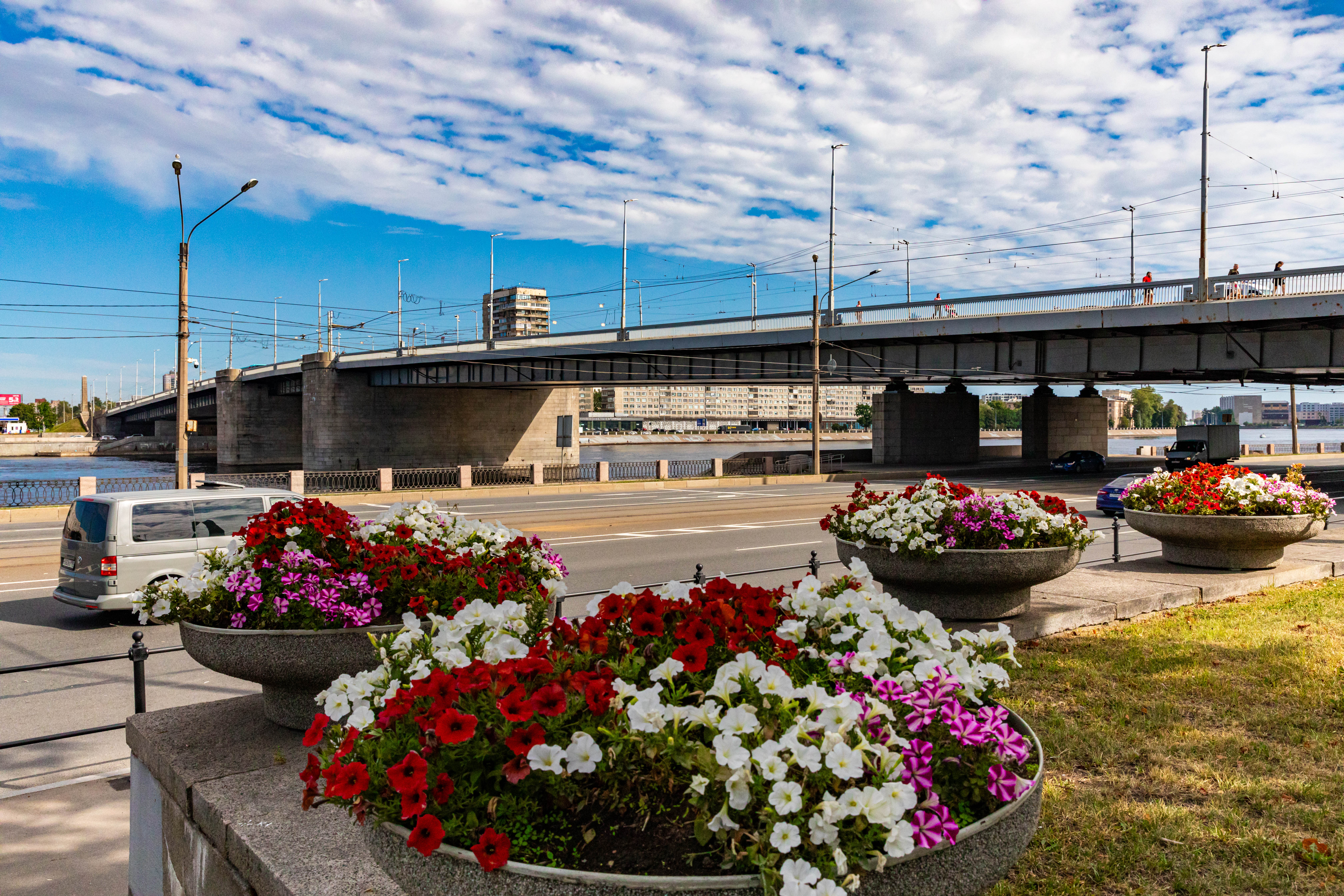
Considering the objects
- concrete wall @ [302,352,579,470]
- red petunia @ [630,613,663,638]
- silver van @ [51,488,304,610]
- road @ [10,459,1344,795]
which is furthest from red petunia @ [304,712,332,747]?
concrete wall @ [302,352,579,470]

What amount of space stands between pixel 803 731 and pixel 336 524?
3.68 metres

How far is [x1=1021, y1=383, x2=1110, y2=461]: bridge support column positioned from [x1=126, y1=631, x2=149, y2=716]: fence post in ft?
185

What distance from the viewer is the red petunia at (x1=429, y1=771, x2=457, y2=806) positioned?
93.4 inches

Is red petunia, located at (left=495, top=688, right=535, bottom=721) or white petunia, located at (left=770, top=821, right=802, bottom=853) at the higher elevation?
red petunia, located at (left=495, top=688, right=535, bottom=721)

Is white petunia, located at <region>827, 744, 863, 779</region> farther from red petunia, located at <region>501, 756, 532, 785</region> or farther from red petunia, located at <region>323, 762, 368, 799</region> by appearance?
red petunia, located at <region>323, 762, 368, 799</region>

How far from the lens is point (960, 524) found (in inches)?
280

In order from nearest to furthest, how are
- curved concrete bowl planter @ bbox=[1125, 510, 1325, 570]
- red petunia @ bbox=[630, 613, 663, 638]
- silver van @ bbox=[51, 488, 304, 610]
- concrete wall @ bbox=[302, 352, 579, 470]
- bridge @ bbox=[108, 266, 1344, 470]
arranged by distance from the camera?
red petunia @ bbox=[630, 613, 663, 638]
curved concrete bowl planter @ bbox=[1125, 510, 1325, 570]
silver van @ bbox=[51, 488, 304, 610]
bridge @ bbox=[108, 266, 1344, 470]
concrete wall @ bbox=[302, 352, 579, 470]

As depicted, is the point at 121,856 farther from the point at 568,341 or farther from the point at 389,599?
the point at 568,341

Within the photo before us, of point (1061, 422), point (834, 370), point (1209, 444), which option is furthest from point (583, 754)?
point (1061, 422)

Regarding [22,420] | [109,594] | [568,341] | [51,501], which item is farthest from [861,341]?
[22,420]

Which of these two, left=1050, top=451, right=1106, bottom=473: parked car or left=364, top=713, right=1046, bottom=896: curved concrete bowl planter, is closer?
left=364, top=713, right=1046, bottom=896: curved concrete bowl planter

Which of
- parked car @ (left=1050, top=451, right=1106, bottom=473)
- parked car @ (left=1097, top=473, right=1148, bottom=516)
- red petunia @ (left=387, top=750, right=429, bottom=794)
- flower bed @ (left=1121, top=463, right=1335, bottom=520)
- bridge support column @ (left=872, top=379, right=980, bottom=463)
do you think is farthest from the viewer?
bridge support column @ (left=872, top=379, right=980, bottom=463)

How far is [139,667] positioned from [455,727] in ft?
13.3

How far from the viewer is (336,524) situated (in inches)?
205
